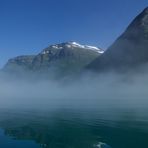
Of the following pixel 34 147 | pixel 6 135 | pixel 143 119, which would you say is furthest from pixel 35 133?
pixel 143 119

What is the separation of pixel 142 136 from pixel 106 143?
284 inches

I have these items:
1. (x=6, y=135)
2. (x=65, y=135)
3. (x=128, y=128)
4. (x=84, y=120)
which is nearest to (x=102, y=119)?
(x=84, y=120)

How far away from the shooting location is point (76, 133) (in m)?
64.3

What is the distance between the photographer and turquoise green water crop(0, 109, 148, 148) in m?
55.3

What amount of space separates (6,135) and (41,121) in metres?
18.5

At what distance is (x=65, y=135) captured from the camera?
208 ft

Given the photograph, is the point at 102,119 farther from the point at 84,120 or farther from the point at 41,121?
the point at 41,121

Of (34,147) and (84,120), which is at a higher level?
(84,120)

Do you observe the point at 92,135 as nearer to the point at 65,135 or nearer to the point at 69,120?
the point at 65,135

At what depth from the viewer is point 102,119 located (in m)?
82.7

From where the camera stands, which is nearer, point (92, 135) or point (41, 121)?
point (92, 135)

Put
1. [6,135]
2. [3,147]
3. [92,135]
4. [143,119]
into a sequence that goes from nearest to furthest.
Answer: [3,147], [92,135], [6,135], [143,119]

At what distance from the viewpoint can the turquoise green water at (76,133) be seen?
5531cm

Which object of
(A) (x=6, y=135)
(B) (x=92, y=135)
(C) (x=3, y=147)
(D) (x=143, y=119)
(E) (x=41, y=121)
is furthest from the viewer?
(E) (x=41, y=121)
